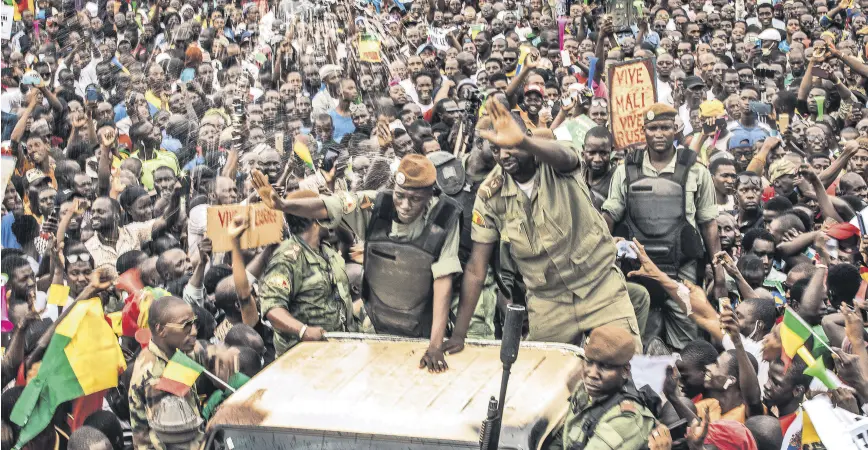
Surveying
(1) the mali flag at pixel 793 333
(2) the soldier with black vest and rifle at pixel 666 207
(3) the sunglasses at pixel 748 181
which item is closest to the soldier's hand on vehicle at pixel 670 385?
(1) the mali flag at pixel 793 333

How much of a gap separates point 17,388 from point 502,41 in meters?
8.53

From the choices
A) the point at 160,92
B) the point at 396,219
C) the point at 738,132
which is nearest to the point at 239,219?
the point at 396,219

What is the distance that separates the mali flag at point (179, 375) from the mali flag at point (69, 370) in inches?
37.1

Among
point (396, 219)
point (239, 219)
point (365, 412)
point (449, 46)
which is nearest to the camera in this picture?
point (365, 412)

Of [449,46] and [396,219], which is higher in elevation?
[396,219]

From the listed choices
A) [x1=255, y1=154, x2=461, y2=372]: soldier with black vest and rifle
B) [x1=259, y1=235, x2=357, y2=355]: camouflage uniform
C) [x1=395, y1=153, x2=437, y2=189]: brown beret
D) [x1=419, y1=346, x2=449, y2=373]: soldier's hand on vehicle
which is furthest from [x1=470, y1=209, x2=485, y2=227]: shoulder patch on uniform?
[x1=259, y1=235, x2=357, y2=355]: camouflage uniform

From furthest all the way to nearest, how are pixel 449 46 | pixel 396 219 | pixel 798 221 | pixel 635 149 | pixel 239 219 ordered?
pixel 449 46, pixel 798 221, pixel 635 149, pixel 239 219, pixel 396 219

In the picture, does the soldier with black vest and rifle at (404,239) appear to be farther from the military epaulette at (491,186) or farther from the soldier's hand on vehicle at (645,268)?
the soldier's hand on vehicle at (645,268)

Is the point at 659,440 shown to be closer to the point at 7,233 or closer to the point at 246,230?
the point at 246,230

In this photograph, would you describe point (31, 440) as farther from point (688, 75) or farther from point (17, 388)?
point (688, 75)

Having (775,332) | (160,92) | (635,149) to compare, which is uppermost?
(635,149)

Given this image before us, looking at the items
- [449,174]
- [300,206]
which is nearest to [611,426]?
[300,206]

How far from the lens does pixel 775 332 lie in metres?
6.31

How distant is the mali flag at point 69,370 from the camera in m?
6.41
